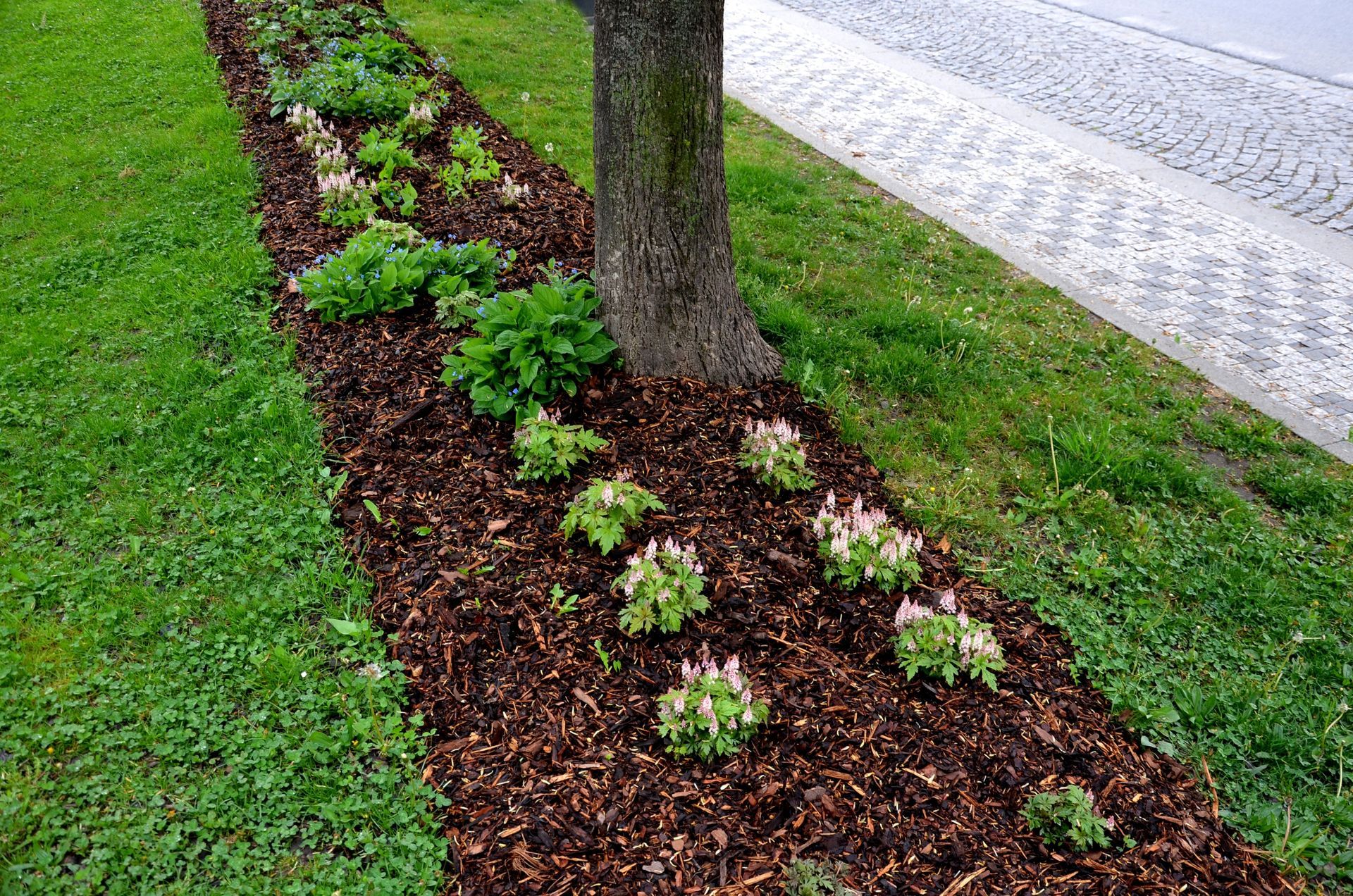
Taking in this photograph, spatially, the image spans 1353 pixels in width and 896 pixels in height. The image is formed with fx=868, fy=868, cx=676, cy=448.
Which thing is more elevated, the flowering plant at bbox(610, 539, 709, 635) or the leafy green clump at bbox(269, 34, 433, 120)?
the leafy green clump at bbox(269, 34, 433, 120)

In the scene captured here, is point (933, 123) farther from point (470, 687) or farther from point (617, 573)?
point (470, 687)

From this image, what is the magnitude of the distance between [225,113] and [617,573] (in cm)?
619

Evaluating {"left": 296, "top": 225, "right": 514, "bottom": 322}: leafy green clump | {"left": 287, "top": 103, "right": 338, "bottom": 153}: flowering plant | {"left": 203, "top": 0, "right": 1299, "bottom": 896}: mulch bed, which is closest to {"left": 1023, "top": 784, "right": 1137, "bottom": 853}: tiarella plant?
{"left": 203, "top": 0, "right": 1299, "bottom": 896}: mulch bed

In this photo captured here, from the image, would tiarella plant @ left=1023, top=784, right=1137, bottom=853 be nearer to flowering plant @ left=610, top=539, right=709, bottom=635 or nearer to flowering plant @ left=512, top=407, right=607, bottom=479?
flowering plant @ left=610, top=539, right=709, bottom=635

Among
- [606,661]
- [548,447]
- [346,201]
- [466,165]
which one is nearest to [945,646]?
[606,661]

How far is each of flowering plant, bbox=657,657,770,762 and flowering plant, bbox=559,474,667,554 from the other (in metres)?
0.74

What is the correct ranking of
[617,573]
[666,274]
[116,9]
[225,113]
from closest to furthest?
[617,573]
[666,274]
[225,113]
[116,9]

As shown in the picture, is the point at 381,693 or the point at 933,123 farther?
the point at 933,123

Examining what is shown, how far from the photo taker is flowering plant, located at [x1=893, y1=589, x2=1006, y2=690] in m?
3.21

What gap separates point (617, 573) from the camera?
142 inches

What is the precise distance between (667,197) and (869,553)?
1909 millimetres

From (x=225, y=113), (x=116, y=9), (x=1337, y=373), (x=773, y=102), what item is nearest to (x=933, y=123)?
(x=773, y=102)

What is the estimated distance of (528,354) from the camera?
13.7ft

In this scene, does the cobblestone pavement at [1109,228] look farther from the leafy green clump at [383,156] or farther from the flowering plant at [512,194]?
the leafy green clump at [383,156]
